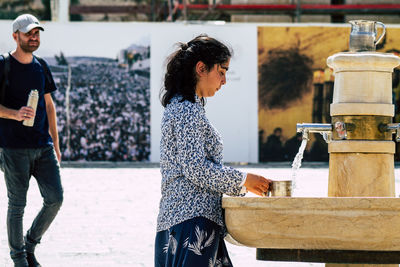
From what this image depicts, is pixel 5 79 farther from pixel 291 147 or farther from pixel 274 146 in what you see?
pixel 291 147

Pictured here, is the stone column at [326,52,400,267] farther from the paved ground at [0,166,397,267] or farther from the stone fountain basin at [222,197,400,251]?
the paved ground at [0,166,397,267]

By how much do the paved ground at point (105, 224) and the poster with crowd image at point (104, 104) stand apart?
4.91 m

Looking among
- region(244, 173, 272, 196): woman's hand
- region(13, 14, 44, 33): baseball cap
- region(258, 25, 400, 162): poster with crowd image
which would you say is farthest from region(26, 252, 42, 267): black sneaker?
region(258, 25, 400, 162): poster with crowd image

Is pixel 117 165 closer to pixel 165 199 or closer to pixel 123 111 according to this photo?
pixel 123 111

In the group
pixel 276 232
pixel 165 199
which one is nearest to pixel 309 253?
pixel 276 232

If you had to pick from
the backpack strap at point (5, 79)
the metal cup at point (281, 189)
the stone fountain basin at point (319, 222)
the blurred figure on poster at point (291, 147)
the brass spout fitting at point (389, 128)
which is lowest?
the blurred figure on poster at point (291, 147)

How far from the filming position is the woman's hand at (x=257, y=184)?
135 inches

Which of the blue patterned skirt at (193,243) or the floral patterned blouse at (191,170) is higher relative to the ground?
the floral patterned blouse at (191,170)

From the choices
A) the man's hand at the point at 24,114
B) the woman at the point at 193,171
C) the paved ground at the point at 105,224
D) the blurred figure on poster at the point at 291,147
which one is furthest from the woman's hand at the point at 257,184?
the blurred figure on poster at the point at 291,147

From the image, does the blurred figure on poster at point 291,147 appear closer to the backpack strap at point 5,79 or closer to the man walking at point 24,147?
the man walking at point 24,147

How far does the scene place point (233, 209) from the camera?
318 cm

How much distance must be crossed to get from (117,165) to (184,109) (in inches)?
627

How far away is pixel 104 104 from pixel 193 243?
56.0 ft

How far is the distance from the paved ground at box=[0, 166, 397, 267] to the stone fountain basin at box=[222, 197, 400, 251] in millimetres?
2209
